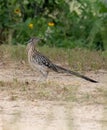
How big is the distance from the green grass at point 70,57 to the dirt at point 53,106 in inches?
26.6

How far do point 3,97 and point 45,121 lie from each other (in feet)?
4.86

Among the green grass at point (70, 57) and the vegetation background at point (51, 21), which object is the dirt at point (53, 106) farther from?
the vegetation background at point (51, 21)

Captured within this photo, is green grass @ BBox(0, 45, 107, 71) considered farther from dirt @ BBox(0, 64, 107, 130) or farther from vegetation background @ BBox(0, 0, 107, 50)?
vegetation background @ BBox(0, 0, 107, 50)

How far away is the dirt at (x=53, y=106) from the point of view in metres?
7.45

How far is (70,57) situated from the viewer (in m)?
12.0

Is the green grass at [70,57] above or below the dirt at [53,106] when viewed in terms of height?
below

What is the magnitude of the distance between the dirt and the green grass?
26.6 inches

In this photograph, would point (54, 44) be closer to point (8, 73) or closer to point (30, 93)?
point (8, 73)

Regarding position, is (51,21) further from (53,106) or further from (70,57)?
(53,106)

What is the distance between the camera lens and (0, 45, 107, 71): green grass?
11719mm

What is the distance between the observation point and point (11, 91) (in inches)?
370

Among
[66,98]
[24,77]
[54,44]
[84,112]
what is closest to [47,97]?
[66,98]

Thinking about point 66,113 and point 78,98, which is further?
point 78,98

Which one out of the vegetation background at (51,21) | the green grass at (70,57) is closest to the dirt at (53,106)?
the green grass at (70,57)
